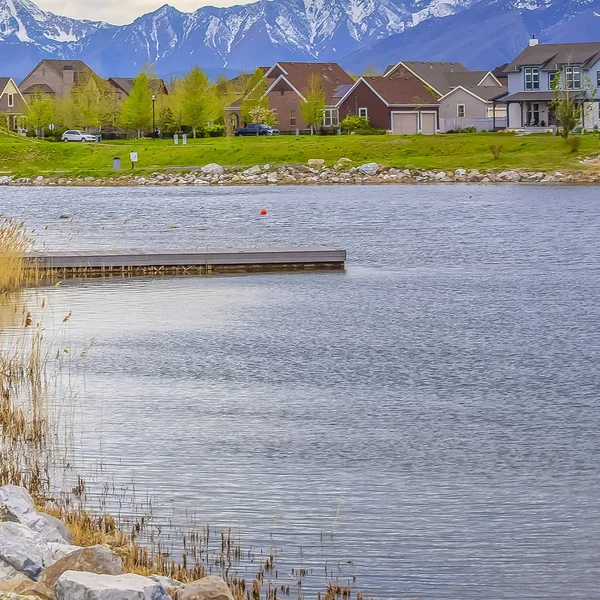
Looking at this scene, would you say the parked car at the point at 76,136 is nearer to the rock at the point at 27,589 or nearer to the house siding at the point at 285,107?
the house siding at the point at 285,107

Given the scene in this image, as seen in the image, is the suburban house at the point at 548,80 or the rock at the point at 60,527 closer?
the rock at the point at 60,527

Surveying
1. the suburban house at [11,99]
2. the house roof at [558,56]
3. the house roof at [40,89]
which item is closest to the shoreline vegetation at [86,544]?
the house roof at [558,56]

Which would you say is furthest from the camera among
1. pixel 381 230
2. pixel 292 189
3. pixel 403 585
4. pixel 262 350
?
pixel 292 189

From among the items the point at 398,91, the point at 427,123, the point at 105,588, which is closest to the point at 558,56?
the point at 427,123

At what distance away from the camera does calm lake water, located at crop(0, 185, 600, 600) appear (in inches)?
442

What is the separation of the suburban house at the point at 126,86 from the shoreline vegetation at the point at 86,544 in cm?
11990

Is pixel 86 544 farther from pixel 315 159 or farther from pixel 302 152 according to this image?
pixel 302 152

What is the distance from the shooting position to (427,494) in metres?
12.7

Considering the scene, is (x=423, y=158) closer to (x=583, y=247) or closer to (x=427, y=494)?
(x=583, y=247)

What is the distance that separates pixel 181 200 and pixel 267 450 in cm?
5519

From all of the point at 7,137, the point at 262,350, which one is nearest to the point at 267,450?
the point at 262,350

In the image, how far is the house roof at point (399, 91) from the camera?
110m

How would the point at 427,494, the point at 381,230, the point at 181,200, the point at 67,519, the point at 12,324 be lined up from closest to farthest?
the point at 67,519 < the point at 427,494 < the point at 12,324 < the point at 381,230 < the point at 181,200

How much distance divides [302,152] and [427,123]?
865 inches
